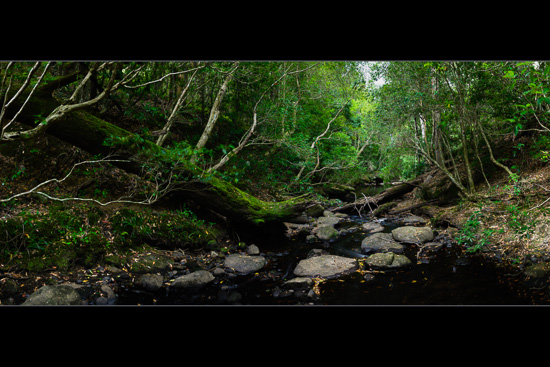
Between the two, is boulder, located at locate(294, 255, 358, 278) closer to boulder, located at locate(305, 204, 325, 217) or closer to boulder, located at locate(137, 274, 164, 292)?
boulder, located at locate(137, 274, 164, 292)

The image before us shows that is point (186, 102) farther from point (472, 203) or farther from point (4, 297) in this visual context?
point (472, 203)

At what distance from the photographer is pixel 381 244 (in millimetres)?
5039

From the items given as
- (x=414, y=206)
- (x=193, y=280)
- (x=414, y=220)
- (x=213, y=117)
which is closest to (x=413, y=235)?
(x=414, y=220)

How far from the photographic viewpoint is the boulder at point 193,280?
3435mm

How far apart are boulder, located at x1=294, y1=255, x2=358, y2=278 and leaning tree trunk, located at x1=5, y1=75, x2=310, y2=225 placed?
5.26 feet

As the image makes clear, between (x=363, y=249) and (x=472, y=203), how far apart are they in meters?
2.84

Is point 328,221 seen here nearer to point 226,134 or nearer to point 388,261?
point 388,261

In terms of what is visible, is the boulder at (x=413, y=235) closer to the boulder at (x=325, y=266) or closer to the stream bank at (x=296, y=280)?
the stream bank at (x=296, y=280)

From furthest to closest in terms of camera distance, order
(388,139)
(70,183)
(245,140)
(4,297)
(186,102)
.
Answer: (388,139) → (186,102) → (245,140) → (70,183) → (4,297)

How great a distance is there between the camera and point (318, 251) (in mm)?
5000

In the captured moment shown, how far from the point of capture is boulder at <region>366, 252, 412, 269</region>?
401 centimetres

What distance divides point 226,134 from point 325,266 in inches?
146

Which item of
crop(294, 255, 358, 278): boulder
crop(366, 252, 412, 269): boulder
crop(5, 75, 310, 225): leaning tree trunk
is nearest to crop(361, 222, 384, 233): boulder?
crop(366, 252, 412, 269): boulder
